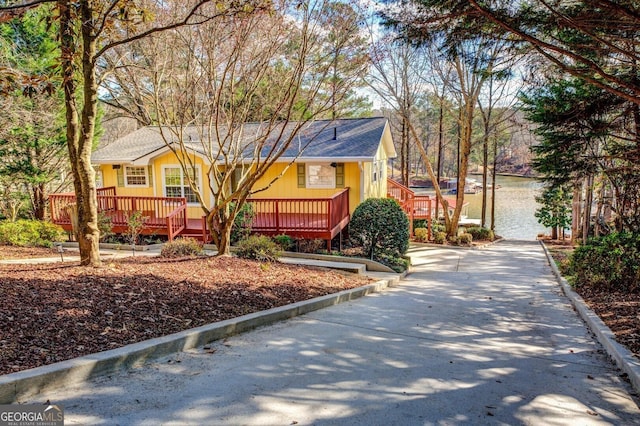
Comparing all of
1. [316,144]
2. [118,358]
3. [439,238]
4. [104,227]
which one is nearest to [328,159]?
[316,144]

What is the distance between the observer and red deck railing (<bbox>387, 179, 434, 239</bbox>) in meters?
19.9

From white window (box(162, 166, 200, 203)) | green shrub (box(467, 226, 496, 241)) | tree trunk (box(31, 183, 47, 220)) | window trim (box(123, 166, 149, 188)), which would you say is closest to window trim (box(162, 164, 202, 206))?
white window (box(162, 166, 200, 203))

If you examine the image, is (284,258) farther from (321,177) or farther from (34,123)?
(34,123)

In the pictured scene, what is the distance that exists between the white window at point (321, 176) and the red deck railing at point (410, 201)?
522cm

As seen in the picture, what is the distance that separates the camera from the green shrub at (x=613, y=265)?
26.2 ft

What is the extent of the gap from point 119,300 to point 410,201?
634 inches

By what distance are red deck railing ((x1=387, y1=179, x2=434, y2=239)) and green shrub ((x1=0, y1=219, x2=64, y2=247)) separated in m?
13.1

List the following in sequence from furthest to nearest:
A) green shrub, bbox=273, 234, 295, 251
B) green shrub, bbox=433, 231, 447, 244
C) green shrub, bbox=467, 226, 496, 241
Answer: green shrub, bbox=467, 226, 496, 241, green shrub, bbox=433, 231, 447, 244, green shrub, bbox=273, 234, 295, 251

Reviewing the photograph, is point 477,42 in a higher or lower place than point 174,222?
higher

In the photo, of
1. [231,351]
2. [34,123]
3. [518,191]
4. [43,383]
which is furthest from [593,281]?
[518,191]

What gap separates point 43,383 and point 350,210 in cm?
1232

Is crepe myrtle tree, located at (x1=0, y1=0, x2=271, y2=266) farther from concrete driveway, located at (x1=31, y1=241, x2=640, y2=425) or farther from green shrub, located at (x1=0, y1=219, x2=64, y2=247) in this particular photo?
green shrub, located at (x1=0, y1=219, x2=64, y2=247)

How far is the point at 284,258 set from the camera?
444 inches

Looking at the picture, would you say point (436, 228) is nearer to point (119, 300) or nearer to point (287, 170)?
point (287, 170)
